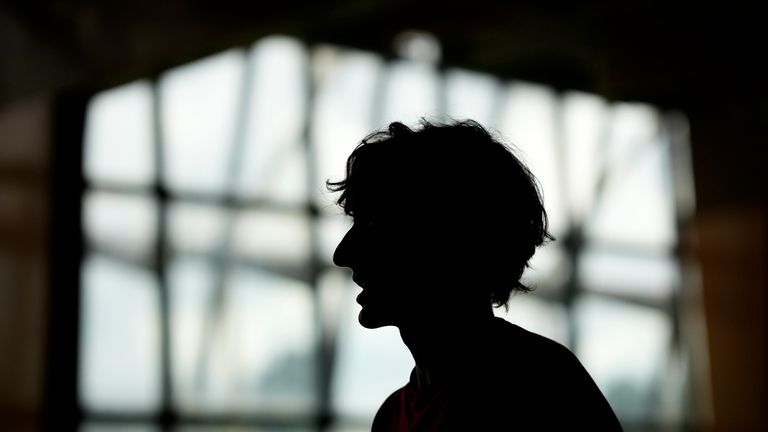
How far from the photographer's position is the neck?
6.91 ft

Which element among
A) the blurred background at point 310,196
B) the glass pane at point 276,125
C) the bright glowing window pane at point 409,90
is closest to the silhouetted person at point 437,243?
the blurred background at point 310,196

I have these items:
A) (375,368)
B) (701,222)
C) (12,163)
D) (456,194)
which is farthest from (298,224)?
(456,194)

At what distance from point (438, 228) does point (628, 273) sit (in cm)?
1865

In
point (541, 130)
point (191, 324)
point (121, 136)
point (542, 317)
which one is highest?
point (541, 130)

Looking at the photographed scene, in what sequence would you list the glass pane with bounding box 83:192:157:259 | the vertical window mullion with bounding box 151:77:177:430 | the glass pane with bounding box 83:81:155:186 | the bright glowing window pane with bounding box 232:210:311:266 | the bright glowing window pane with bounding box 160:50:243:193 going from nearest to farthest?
the glass pane with bounding box 83:192:157:259 → the glass pane with bounding box 83:81:155:186 → the vertical window mullion with bounding box 151:77:177:430 → the bright glowing window pane with bounding box 160:50:243:193 → the bright glowing window pane with bounding box 232:210:311:266

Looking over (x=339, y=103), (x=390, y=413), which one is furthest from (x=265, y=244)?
(x=390, y=413)

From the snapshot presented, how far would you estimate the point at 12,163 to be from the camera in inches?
517

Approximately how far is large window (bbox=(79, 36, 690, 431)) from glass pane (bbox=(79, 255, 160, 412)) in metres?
0.02

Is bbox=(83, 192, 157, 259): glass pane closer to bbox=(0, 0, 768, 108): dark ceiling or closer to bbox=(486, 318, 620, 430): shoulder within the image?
bbox=(0, 0, 768, 108): dark ceiling

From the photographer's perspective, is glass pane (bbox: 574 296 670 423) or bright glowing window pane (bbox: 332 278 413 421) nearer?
bright glowing window pane (bbox: 332 278 413 421)

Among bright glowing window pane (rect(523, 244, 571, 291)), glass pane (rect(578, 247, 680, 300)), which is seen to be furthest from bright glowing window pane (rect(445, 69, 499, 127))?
glass pane (rect(578, 247, 680, 300))

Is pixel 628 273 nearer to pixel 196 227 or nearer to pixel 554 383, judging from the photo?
pixel 196 227

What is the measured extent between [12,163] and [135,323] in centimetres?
304

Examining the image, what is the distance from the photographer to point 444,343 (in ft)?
7.03
